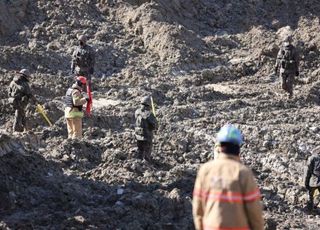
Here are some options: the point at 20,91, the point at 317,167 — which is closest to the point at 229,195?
the point at 317,167

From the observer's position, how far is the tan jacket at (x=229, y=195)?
17.5 feet

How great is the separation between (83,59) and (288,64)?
4.88 metres

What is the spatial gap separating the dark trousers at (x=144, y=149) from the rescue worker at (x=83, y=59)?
530 centimetres

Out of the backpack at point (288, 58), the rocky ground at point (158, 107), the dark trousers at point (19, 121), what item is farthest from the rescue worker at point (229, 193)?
the backpack at point (288, 58)

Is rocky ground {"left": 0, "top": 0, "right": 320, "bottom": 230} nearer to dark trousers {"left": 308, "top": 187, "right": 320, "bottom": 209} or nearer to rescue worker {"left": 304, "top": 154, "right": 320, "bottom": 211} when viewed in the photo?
dark trousers {"left": 308, "top": 187, "right": 320, "bottom": 209}

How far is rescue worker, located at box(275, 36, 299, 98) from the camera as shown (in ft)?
55.3

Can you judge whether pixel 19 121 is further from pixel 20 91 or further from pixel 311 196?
pixel 311 196

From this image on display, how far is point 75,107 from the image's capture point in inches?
501

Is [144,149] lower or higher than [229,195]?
higher

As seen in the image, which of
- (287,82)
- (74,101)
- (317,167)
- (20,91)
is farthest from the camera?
(287,82)

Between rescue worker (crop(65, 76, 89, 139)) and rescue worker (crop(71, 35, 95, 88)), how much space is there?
3551 millimetres

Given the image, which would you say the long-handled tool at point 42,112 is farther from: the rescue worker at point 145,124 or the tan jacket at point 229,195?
the tan jacket at point 229,195

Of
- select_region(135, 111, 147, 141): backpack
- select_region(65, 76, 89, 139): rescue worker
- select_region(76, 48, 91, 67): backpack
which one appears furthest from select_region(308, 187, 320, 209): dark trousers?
select_region(76, 48, 91, 67): backpack

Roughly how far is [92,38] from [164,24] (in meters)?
2.20
